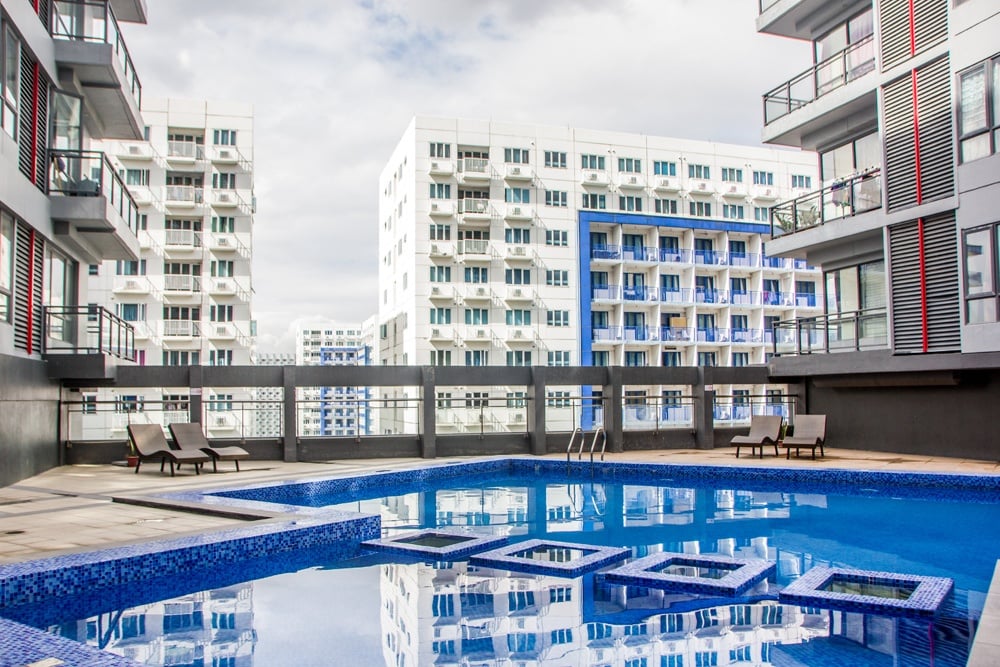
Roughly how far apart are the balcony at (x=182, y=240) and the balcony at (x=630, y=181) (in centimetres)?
2487

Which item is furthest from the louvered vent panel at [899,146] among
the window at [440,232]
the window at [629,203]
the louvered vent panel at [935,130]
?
the window at [629,203]

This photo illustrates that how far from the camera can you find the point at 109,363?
50.0 ft

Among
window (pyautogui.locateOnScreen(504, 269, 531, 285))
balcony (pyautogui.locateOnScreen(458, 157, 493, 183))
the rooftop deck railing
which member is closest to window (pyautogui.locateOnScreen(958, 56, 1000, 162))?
the rooftop deck railing

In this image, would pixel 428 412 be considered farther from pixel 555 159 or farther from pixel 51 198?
pixel 555 159

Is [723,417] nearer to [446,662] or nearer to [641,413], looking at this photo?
[641,413]

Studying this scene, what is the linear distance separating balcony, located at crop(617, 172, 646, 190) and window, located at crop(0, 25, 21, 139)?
1644 inches

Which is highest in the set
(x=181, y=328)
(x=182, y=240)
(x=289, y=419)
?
(x=182, y=240)

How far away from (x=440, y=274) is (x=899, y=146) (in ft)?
108

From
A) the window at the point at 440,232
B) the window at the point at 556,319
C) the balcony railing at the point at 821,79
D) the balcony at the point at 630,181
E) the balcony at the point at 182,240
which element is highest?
the balcony at the point at 630,181

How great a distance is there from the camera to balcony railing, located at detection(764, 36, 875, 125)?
61.9ft

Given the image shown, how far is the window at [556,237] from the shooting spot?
4997 centimetres

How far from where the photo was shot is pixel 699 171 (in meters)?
53.9

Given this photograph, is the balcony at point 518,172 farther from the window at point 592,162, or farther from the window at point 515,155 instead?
the window at point 592,162

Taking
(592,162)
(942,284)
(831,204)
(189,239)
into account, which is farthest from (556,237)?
(942,284)
